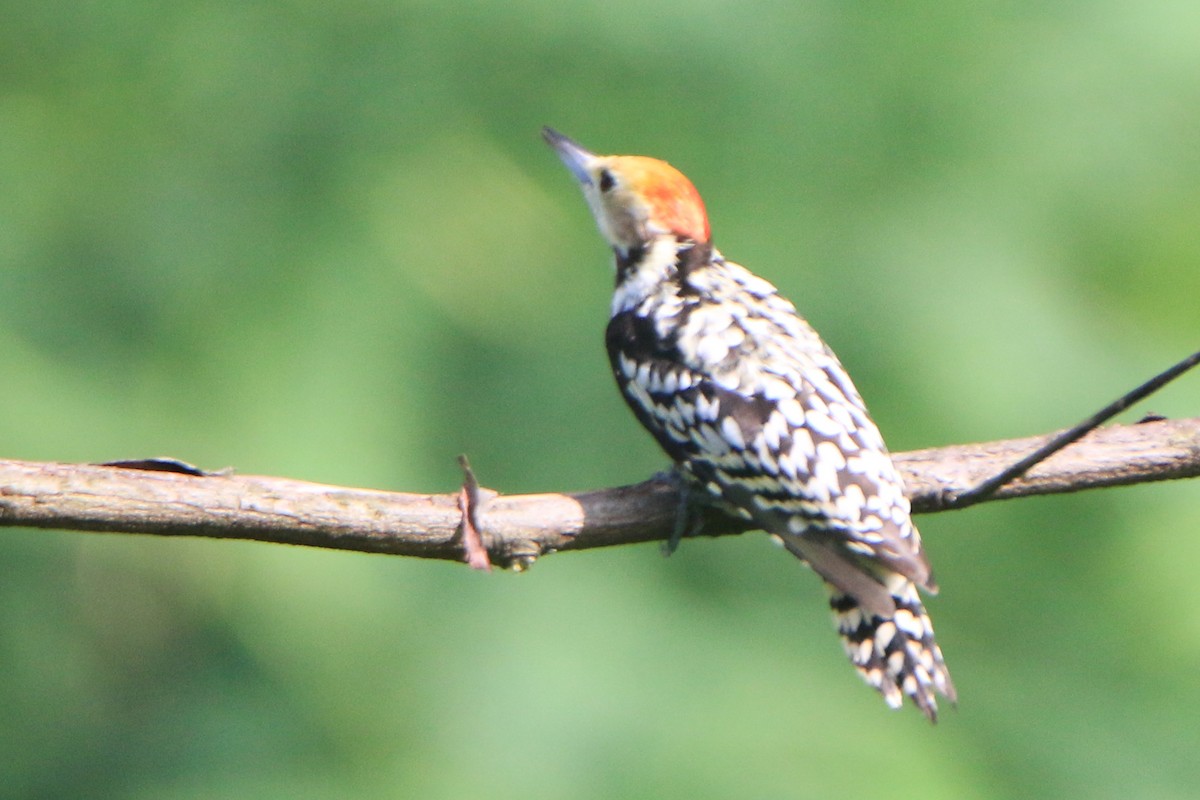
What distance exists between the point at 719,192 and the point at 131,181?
239cm

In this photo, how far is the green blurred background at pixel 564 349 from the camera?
4812 mm

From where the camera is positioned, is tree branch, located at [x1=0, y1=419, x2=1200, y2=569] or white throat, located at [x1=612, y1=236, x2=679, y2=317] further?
white throat, located at [x1=612, y1=236, x2=679, y2=317]

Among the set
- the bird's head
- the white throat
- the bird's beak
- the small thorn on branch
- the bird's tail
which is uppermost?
the bird's beak

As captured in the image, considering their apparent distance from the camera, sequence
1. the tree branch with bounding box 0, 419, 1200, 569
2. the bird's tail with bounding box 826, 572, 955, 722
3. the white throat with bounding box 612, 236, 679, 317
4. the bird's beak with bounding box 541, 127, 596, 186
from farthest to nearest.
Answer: the bird's beak with bounding box 541, 127, 596, 186, the white throat with bounding box 612, 236, 679, 317, the bird's tail with bounding box 826, 572, 955, 722, the tree branch with bounding box 0, 419, 1200, 569

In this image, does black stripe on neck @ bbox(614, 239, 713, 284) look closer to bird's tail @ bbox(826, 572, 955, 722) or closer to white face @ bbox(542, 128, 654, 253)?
white face @ bbox(542, 128, 654, 253)

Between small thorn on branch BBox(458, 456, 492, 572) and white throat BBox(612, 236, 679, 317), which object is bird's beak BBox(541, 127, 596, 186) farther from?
small thorn on branch BBox(458, 456, 492, 572)

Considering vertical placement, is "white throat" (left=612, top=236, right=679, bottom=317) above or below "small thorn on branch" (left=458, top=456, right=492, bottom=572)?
above

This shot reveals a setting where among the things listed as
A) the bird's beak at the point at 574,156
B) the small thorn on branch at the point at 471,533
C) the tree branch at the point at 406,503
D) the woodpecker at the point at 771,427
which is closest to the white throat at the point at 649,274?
the woodpecker at the point at 771,427

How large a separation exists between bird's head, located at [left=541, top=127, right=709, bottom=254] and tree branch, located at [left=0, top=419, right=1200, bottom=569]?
1.07 m

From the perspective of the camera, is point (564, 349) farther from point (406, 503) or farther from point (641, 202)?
point (406, 503)

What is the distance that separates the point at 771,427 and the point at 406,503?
3.51 ft

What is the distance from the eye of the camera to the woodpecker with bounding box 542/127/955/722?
3.39 meters

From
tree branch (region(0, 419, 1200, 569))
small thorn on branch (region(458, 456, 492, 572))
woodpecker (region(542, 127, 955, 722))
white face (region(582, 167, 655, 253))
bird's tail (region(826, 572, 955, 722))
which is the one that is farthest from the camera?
white face (region(582, 167, 655, 253))

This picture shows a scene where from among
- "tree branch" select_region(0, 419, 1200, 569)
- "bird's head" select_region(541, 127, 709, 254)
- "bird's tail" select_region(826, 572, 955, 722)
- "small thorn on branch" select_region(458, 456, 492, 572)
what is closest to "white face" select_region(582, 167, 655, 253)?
"bird's head" select_region(541, 127, 709, 254)
